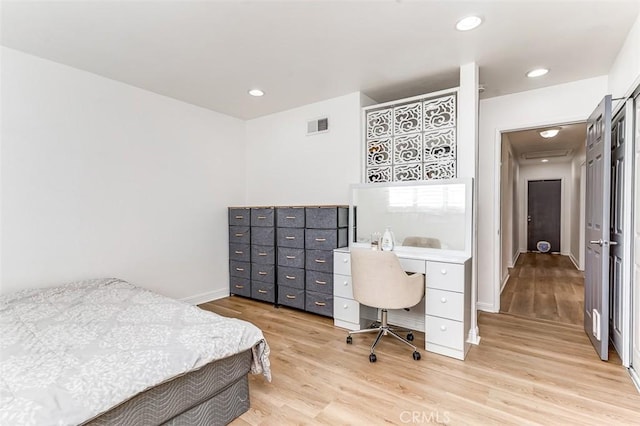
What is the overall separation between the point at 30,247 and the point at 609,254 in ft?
15.8

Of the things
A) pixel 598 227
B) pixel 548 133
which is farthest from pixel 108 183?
pixel 548 133

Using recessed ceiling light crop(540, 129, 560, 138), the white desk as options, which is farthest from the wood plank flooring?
recessed ceiling light crop(540, 129, 560, 138)

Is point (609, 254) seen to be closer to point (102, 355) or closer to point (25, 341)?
point (102, 355)

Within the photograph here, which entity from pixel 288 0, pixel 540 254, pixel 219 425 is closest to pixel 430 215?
pixel 288 0

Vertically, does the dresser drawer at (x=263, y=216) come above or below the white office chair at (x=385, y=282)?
above

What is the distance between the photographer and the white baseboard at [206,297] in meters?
3.94

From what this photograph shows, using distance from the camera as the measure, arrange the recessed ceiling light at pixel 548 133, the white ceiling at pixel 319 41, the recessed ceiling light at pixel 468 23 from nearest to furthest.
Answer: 1. the white ceiling at pixel 319 41
2. the recessed ceiling light at pixel 468 23
3. the recessed ceiling light at pixel 548 133

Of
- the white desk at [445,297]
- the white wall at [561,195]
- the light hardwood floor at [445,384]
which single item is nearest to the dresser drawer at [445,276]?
the white desk at [445,297]

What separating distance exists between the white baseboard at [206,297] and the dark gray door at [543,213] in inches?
317

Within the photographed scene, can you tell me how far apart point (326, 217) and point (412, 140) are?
3.95ft

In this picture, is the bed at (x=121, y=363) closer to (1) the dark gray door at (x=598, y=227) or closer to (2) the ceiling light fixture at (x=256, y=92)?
(2) the ceiling light fixture at (x=256, y=92)

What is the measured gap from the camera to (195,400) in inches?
65.2

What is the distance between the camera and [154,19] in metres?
2.17

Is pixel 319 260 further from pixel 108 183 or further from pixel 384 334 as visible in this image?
pixel 108 183
